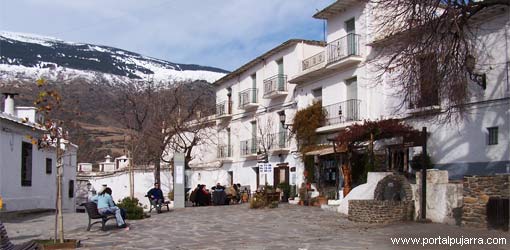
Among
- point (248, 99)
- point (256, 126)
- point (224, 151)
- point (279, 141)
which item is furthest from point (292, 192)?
point (224, 151)

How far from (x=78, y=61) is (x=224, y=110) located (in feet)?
350

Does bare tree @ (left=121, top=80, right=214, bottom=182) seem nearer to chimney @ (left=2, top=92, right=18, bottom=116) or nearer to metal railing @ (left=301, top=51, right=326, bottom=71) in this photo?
chimney @ (left=2, top=92, right=18, bottom=116)

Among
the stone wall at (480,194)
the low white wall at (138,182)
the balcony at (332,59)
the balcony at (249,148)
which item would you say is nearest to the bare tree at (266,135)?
the balcony at (249,148)

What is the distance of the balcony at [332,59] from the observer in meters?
25.3

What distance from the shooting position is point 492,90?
61.2 feet

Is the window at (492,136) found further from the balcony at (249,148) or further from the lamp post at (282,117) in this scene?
the balcony at (249,148)

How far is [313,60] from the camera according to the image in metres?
29.2

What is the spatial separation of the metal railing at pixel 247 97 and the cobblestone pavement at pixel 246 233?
16740 mm

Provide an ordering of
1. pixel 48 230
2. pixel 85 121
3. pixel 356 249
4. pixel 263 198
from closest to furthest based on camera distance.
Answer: pixel 356 249 → pixel 48 230 → pixel 263 198 → pixel 85 121

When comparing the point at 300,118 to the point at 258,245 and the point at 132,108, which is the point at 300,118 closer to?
the point at 258,245

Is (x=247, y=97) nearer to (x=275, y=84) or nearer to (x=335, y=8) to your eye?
(x=275, y=84)

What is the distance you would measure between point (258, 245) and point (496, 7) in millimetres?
11555

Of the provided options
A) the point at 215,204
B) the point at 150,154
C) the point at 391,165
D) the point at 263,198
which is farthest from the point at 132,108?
the point at 391,165

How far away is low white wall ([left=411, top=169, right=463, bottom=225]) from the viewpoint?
15125mm
